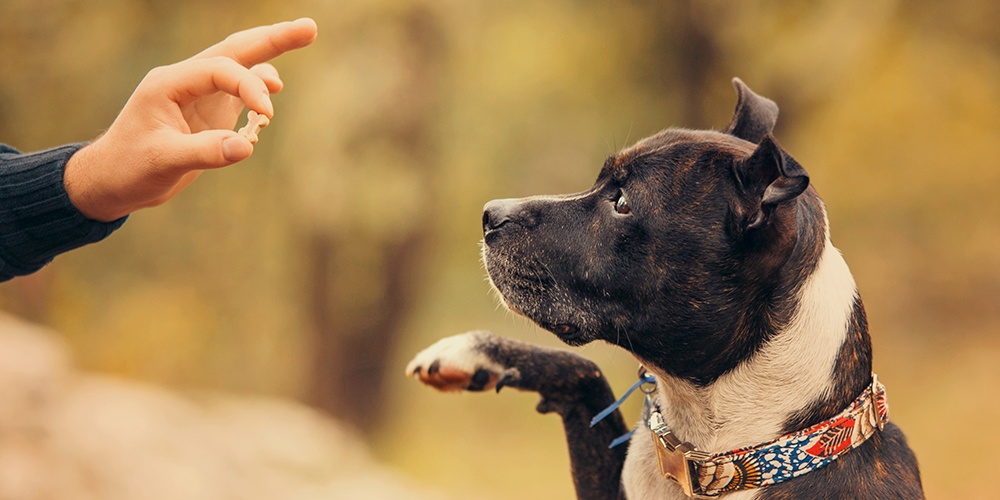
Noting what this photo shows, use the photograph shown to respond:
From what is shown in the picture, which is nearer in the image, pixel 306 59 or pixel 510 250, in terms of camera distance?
pixel 510 250

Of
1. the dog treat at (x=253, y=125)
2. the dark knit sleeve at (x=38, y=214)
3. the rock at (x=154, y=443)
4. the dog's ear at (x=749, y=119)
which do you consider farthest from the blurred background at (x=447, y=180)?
the dog treat at (x=253, y=125)

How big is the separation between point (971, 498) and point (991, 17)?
255cm

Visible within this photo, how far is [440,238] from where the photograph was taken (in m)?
5.35

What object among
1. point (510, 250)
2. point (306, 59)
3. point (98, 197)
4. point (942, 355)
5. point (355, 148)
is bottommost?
point (942, 355)

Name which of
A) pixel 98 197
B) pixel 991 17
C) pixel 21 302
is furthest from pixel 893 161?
pixel 21 302

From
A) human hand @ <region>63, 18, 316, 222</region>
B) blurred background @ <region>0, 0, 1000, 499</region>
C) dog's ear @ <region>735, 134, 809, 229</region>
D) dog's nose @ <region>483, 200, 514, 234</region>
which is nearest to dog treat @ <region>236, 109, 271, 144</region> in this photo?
human hand @ <region>63, 18, 316, 222</region>

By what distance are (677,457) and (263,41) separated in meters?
1.04

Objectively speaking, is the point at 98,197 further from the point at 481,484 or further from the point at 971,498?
the point at 971,498

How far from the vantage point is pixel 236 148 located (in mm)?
1320

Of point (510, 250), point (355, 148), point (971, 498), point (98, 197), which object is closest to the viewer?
point (98, 197)

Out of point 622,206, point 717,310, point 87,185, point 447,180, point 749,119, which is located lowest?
point 717,310

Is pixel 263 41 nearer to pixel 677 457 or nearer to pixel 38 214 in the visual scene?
pixel 38 214

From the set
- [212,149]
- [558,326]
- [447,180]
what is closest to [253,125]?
[212,149]

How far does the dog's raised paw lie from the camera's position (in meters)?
1.92
